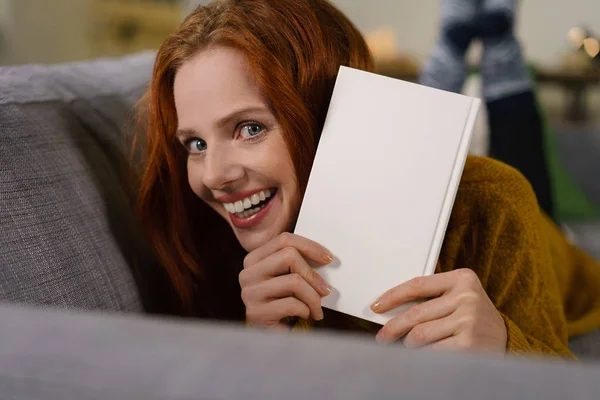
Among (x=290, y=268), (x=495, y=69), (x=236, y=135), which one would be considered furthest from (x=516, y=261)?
(x=495, y=69)

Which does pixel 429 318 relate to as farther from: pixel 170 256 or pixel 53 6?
pixel 53 6

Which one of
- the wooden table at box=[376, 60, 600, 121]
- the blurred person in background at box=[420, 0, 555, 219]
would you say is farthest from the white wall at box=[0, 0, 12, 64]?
the blurred person in background at box=[420, 0, 555, 219]

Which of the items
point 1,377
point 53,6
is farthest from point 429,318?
point 53,6

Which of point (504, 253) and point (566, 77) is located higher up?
point (566, 77)

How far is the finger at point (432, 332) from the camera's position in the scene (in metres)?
0.68

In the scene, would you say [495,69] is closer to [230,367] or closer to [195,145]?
[195,145]

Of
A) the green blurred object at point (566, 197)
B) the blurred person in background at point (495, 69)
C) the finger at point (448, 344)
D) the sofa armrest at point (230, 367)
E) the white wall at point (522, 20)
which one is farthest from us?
the white wall at point (522, 20)

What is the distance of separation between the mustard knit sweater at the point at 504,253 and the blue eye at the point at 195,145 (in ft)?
0.95

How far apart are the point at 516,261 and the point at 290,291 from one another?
33 cm

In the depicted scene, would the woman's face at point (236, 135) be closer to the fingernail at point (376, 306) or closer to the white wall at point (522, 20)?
the fingernail at point (376, 306)

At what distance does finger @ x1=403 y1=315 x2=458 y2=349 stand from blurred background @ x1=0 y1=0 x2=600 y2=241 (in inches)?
73.6

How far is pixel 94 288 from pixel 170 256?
0.59 feet

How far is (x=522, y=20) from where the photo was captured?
4051 mm

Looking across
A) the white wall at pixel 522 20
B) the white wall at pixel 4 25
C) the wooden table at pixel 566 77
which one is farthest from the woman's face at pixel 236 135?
the white wall at pixel 4 25
